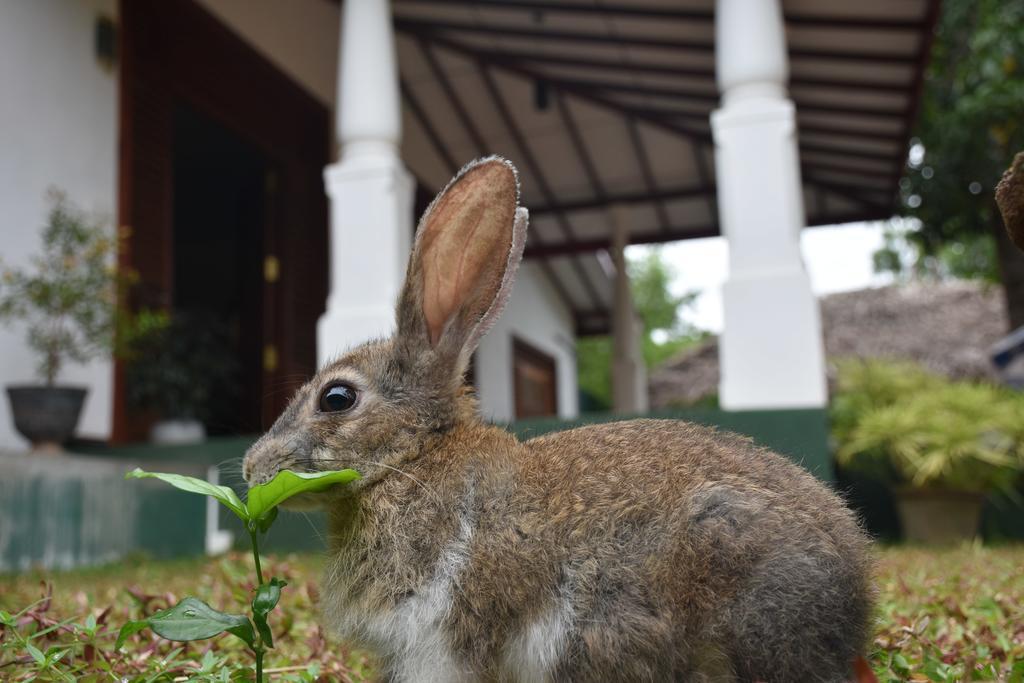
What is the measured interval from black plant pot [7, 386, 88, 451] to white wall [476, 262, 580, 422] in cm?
671

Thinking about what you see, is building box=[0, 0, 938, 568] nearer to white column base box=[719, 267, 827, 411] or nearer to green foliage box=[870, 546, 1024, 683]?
white column base box=[719, 267, 827, 411]

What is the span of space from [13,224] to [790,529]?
648 cm

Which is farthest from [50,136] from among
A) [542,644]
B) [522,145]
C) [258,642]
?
[522,145]

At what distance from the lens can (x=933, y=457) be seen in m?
7.21

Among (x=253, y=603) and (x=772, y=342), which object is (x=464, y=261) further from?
(x=772, y=342)

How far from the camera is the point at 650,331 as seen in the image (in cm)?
3112

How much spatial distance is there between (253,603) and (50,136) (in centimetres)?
646

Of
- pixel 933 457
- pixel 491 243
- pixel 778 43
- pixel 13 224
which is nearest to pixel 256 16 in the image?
pixel 13 224

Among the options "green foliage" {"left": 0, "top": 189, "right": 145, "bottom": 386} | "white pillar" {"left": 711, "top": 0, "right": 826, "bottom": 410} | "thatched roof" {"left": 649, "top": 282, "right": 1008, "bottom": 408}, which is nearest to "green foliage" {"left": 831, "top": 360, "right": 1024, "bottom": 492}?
"white pillar" {"left": 711, "top": 0, "right": 826, "bottom": 410}

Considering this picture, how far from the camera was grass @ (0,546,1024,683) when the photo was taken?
1806mm

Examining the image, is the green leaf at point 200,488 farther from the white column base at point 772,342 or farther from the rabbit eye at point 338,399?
the white column base at point 772,342

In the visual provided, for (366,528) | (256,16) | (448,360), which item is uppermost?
(256,16)

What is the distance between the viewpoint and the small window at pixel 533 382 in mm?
17469

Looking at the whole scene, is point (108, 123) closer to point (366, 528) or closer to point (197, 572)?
point (197, 572)
